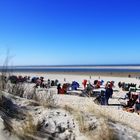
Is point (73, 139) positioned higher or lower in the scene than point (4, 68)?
lower

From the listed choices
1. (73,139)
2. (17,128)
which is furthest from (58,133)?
(17,128)

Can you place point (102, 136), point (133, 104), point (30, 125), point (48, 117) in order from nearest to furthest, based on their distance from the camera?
point (102, 136), point (30, 125), point (48, 117), point (133, 104)

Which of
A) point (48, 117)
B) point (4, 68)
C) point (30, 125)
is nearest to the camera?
point (30, 125)

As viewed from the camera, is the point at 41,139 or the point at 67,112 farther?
the point at 67,112

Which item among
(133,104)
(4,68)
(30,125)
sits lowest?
(133,104)

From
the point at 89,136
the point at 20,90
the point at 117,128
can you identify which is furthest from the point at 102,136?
the point at 20,90

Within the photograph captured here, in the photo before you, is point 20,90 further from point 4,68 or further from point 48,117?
point 48,117

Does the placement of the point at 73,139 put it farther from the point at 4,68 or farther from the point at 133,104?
the point at 133,104

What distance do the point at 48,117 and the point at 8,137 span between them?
1038mm

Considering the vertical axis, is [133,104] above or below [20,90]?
below

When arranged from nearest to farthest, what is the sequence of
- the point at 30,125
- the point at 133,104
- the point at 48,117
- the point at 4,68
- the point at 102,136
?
the point at 102,136 < the point at 30,125 < the point at 48,117 < the point at 4,68 < the point at 133,104

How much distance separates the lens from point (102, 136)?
4953mm

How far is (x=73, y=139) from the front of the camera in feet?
17.1

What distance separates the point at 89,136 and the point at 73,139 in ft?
0.89
